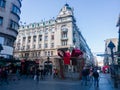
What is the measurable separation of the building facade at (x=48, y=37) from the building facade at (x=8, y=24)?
79.4 feet

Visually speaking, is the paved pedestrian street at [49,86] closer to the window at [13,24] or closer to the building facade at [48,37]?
the window at [13,24]

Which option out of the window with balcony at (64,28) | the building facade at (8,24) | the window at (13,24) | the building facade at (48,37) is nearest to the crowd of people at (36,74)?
the building facade at (8,24)

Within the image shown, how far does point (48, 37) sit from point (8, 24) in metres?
29.3

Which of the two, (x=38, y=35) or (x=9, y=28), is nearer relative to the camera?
(x=9, y=28)

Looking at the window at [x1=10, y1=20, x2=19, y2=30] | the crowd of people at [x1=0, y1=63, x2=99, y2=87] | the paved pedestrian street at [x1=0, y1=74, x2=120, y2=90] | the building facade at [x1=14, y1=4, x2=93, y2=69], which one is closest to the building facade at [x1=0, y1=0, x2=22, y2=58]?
the window at [x1=10, y1=20, x2=19, y2=30]

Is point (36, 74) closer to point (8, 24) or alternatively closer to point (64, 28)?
point (8, 24)

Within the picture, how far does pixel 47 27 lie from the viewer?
204 ft

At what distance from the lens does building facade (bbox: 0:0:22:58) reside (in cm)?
3108

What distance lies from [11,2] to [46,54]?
94.5ft

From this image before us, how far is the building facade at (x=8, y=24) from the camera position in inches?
1224

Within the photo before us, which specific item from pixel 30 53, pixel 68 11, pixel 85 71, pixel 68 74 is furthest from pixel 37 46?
pixel 85 71

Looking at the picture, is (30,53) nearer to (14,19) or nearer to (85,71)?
(14,19)

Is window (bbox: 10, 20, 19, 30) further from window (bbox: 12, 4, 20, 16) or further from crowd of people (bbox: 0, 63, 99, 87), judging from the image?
crowd of people (bbox: 0, 63, 99, 87)

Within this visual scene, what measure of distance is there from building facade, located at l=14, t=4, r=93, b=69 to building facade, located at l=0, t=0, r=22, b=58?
952 inches
